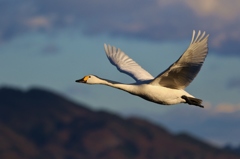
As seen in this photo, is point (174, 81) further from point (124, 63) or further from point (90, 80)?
point (124, 63)

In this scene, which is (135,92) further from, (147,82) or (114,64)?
(114,64)

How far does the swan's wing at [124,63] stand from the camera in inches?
1241

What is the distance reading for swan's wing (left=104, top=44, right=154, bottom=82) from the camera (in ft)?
103

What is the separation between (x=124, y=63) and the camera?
108 ft

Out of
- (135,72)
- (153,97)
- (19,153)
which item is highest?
(19,153)

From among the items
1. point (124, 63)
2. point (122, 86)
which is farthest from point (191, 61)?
point (124, 63)

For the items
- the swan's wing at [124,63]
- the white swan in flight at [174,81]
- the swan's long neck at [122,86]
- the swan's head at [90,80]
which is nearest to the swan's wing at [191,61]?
the white swan in flight at [174,81]

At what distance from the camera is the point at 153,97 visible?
89.3 feet

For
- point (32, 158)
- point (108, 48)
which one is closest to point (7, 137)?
point (32, 158)

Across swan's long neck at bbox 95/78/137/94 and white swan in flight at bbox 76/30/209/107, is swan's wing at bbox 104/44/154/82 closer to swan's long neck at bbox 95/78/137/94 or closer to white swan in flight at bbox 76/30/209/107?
white swan in flight at bbox 76/30/209/107

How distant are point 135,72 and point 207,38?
5.69 meters

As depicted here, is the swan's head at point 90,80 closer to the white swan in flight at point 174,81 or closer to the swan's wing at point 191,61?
the white swan in flight at point 174,81

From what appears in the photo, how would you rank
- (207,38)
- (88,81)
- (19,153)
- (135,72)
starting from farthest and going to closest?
1. (19,153)
2. (135,72)
3. (88,81)
4. (207,38)

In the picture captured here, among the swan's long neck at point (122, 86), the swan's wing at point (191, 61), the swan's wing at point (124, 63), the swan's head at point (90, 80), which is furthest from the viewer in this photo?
the swan's wing at point (124, 63)
